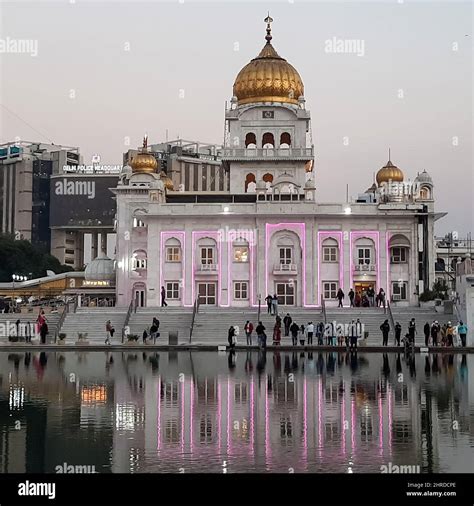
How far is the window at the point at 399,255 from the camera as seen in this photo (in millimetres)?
58406

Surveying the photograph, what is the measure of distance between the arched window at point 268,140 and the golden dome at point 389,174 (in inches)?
424

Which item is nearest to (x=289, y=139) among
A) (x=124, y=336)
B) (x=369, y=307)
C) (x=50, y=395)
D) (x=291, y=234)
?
(x=291, y=234)

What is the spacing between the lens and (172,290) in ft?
191

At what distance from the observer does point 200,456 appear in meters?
12.5

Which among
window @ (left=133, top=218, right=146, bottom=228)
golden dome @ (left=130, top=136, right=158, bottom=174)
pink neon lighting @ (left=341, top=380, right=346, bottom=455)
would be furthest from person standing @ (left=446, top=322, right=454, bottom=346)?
golden dome @ (left=130, top=136, right=158, bottom=174)

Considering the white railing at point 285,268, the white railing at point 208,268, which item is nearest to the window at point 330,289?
the white railing at point 285,268

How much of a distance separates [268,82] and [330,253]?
15482 millimetres

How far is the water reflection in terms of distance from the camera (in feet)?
40.2

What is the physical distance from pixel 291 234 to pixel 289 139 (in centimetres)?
1112

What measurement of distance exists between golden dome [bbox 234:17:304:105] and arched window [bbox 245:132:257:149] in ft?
8.34

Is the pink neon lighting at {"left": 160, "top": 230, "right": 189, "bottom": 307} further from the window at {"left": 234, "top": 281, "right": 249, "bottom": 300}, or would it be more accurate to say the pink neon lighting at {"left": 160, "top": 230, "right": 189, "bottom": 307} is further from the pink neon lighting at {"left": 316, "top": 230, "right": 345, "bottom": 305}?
the pink neon lighting at {"left": 316, "top": 230, "right": 345, "bottom": 305}

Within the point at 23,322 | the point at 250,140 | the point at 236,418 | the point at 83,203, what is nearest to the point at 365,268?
the point at 250,140

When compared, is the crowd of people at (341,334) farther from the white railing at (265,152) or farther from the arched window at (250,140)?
the arched window at (250,140)

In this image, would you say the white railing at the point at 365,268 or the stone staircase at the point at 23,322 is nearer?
the stone staircase at the point at 23,322
